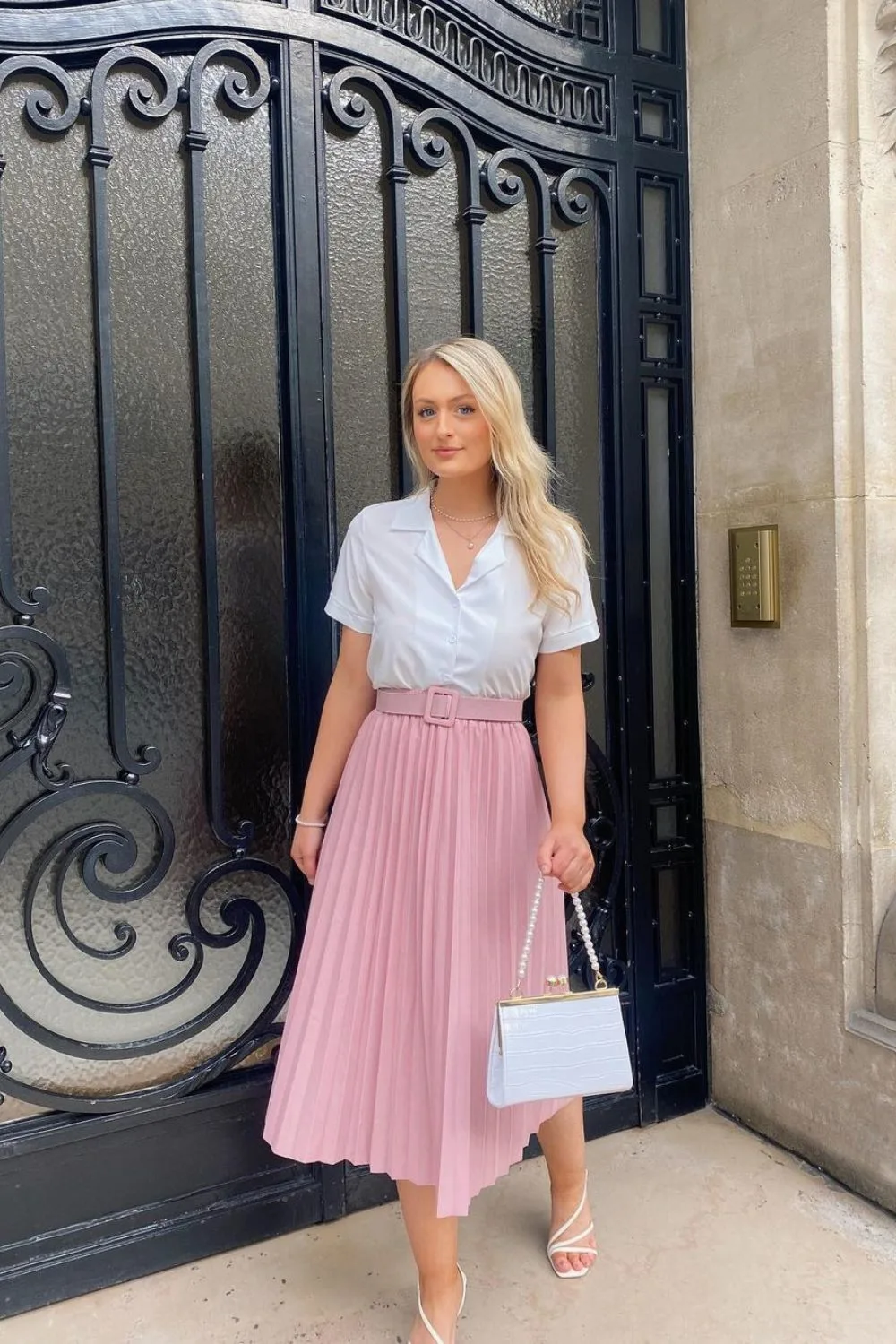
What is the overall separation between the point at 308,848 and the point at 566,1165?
37.0 inches

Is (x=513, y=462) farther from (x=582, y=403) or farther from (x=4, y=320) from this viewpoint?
(x=4, y=320)

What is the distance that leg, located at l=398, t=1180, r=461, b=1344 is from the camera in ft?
6.89

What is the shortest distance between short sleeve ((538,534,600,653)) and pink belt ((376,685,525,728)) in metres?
0.15


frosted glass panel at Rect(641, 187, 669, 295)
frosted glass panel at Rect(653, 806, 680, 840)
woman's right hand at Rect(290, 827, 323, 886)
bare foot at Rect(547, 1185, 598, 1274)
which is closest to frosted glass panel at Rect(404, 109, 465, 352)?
frosted glass panel at Rect(641, 187, 669, 295)

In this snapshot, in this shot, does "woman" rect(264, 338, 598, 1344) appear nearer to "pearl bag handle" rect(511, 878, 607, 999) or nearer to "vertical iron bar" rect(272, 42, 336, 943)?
"pearl bag handle" rect(511, 878, 607, 999)

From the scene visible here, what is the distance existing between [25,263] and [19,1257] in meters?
2.09

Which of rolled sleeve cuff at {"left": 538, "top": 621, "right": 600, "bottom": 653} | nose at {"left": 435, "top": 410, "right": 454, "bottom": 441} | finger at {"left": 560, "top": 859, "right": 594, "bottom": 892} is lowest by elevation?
finger at {"left": 560, "top": 859, "right": 594, "bottom": 892}

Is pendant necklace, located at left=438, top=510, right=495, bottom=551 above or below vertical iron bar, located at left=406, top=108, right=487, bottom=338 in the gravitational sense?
below

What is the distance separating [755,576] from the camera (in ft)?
9.12

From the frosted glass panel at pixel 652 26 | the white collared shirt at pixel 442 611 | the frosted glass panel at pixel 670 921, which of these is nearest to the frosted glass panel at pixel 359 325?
the white collared shirt at pixel 442 611

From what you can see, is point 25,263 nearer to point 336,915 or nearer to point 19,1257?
point 336,915

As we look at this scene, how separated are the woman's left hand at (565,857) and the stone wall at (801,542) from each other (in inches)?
34.4

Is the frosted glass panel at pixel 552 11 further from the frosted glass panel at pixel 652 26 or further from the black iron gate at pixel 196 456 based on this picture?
the frosted glass panel at pixel 652 26

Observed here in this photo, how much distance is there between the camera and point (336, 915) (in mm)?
2146
